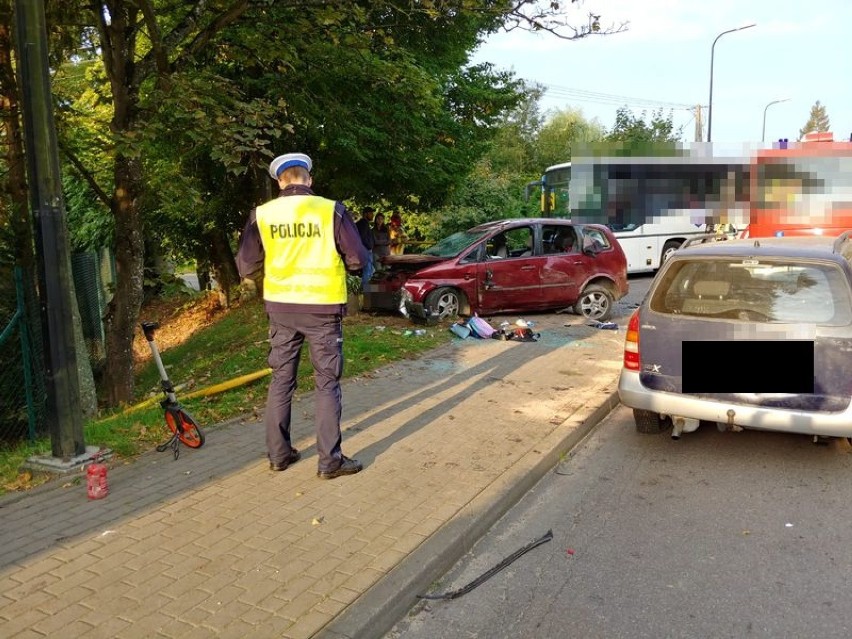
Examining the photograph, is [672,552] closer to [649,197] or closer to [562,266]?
[562,266]

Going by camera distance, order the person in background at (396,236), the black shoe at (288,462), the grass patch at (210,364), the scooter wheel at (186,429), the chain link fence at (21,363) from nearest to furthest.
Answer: the black shoe at (288,462)
the scooter wheel at (186,429)
the grass patch at (210,364)
the chain link fence at (21,363)
the person in background at (396,236)

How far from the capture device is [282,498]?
14.0 ft

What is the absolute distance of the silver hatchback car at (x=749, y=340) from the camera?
4.64 meters

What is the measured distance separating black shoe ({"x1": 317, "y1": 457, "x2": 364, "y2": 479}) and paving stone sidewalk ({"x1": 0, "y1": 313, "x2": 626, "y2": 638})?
0.20 ft

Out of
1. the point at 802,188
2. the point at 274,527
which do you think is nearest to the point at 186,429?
the point at 274,527

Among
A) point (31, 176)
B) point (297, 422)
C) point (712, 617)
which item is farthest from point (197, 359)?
point (712, 617)

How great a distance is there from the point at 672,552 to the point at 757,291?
7.23 feet

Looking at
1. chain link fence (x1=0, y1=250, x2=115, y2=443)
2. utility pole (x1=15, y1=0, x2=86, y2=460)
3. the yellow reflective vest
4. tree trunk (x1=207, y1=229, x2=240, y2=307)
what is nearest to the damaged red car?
chain link fence (x1=0, y1=250, x2=115, y2=443)

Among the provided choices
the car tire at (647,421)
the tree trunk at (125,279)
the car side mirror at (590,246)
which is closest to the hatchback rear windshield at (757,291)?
the car tire at (647,421)

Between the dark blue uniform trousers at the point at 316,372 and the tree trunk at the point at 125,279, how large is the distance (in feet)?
14.2

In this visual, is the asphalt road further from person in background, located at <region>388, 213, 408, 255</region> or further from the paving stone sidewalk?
person in background, located at <region>388, 213, 408, 255</region>

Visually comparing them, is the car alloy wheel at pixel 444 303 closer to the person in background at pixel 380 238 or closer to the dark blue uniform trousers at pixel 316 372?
the person in background at pixel 380 238

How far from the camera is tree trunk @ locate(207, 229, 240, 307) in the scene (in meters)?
16.5

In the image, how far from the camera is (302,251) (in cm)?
434
